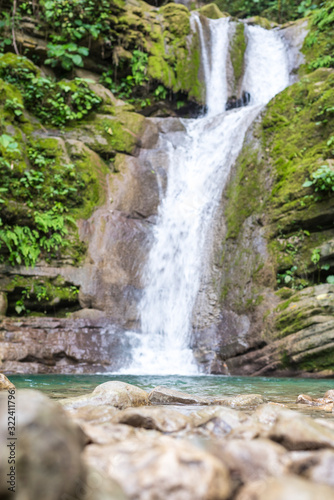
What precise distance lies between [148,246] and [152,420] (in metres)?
7.58

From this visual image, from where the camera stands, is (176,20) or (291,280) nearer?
(291,280)

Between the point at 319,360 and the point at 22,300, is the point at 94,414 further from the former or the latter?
the point at 22,300

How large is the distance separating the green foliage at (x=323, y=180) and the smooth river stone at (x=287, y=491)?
22.6 ft

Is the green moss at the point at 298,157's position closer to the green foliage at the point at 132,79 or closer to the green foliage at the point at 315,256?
the green foliage at the point at 315,256

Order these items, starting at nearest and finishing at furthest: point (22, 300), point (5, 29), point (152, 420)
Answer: point (152, 420)
point (22, 300)
point (5, 29)

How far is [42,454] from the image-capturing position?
1.31 m

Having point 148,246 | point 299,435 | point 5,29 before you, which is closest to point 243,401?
point 299,435

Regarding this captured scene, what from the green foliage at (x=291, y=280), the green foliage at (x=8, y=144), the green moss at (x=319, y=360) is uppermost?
the green foliage at (x=8, y=144)

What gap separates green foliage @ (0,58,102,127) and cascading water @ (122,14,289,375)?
9.69ft

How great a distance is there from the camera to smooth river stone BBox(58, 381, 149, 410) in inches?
125

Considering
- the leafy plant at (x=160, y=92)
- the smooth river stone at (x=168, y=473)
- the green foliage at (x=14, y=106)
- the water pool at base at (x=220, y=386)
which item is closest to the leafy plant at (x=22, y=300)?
the water pool at base at (x=220, y=386)

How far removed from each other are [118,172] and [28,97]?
3.23 metres

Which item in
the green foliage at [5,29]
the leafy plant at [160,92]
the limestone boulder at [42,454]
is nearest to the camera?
the limestone boulder at [42,454]

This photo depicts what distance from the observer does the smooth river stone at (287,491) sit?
51.0 inches
